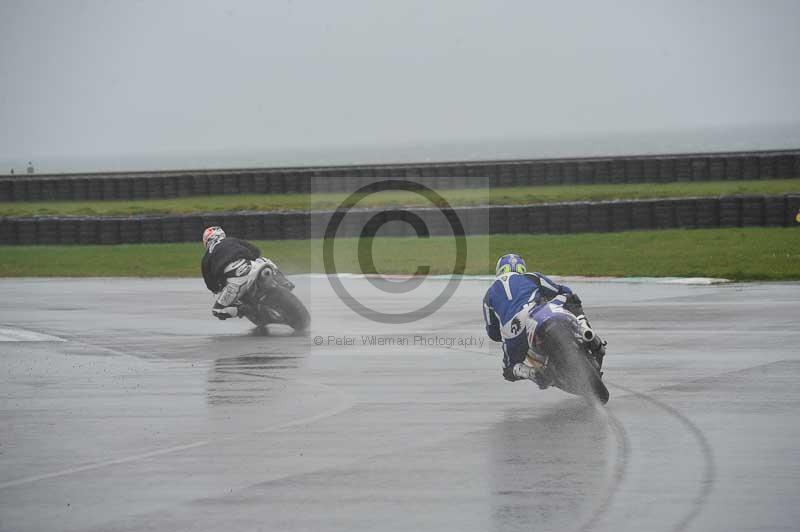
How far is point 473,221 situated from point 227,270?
11.9 metres

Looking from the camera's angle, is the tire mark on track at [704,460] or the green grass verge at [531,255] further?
the green grass verge at [531,255]

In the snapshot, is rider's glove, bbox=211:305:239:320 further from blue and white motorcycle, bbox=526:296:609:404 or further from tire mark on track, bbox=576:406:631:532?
tire mark on track, bbox=576:406:631:532

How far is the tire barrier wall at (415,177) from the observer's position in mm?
33781

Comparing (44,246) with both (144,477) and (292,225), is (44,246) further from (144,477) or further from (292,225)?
(144,477)

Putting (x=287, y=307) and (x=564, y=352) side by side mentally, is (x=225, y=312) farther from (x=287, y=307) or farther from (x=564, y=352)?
(x=564, y=352)

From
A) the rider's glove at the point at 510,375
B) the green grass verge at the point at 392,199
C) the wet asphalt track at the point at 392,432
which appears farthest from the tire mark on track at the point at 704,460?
the green grass verge at the point at 392,199

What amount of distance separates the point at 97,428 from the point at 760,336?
24.3ft

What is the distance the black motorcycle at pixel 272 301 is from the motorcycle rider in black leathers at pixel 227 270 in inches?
4.0

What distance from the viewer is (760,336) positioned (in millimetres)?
13062

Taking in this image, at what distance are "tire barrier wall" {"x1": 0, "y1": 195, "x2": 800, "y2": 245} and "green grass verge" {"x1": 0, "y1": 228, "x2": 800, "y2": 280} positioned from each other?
0.24 meters

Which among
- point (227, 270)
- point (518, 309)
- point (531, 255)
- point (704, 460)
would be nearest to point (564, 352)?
point (518, 309)

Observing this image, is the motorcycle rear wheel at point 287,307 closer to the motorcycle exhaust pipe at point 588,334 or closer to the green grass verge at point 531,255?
the motorcycle exhaust pipe at point 588,334

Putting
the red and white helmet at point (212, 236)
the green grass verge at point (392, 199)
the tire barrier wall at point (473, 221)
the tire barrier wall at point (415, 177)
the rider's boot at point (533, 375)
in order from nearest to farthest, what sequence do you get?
the rider's boot at point (533, 375)
the red and white helmet at point (212, 236)
the tire barrier wall at point (473, 221)
the green grass verge at point (392, 199)
the tire barrier wall at point (415, 177)

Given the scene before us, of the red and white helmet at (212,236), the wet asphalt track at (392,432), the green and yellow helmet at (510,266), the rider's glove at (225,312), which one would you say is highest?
the green and yellow helmet at (510,266)
